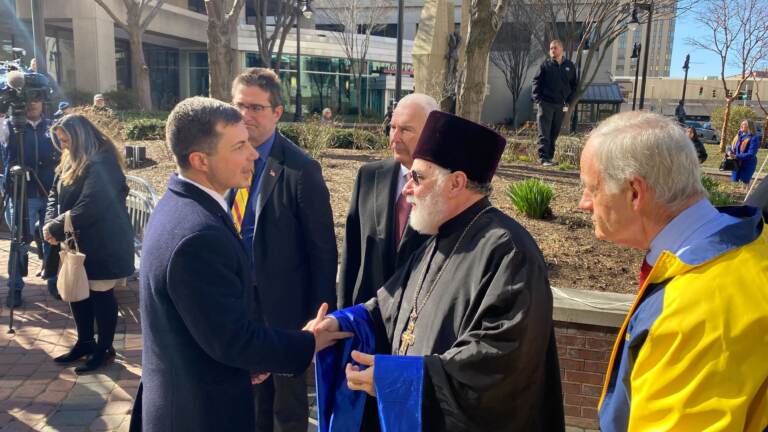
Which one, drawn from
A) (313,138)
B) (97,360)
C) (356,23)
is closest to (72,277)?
(97,360)

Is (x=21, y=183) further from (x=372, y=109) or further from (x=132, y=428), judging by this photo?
A: (x=372, y=109)

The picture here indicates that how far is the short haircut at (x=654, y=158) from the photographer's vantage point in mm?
1568

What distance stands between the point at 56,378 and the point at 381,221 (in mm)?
3050

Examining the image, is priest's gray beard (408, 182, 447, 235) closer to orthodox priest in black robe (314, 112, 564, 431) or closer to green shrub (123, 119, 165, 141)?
orthodox priest in black robe (314, 112, 564, 431)

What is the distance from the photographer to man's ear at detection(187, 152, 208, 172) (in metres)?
2.21

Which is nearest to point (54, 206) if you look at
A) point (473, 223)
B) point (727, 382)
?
point (473, 223)

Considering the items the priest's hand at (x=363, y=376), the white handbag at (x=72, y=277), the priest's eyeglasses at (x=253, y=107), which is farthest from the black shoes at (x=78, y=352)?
the priest's hand at (x=363, y=376)

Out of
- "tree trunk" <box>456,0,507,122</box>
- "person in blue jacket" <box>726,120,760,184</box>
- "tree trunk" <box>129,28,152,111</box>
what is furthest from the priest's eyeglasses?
"tree trunk" <box>129,28,152,111</box>

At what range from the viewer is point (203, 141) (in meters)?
2.21

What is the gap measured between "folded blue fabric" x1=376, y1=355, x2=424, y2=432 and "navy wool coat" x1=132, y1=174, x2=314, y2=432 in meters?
0.43

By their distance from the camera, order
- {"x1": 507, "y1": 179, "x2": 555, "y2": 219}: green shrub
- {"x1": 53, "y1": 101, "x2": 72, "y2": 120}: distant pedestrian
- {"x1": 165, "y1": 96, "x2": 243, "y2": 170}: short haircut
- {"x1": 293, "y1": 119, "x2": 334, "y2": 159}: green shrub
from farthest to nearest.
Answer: {"x1": 293, "y1": 119, "x2": 334, "y2": 159}: green shrub
{"x1": 53, "y1": 101, "x2": 72, "y2": 120}: distant pedestrian
{"x1": 507, "y1": 179, "x2": 555, "y2": 219}: green shrub
{"x1": 165, "y1": 96, "x2": 243, "y2": 170}: short haircut

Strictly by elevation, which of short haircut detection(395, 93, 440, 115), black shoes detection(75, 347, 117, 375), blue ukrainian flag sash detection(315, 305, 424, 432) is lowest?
black shoes detection(75, 347, 117, 375)

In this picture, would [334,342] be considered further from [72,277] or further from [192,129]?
[72,277]

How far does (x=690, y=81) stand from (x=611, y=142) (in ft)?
298
